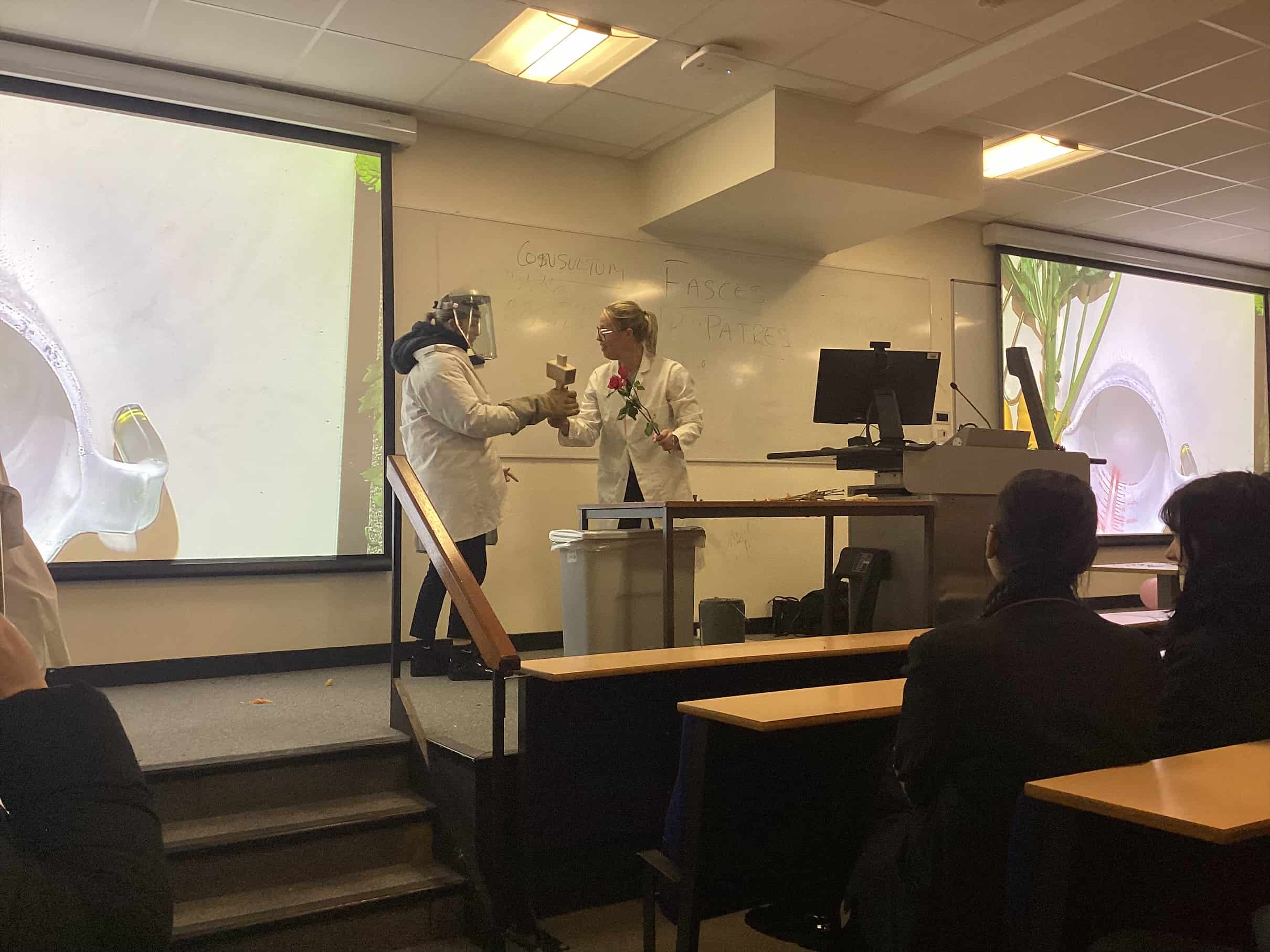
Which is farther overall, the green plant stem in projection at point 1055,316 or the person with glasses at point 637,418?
the green plant stem in projection at point 1055,316

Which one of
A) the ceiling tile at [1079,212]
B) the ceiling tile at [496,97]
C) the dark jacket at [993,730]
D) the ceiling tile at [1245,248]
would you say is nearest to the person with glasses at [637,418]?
the ceiling tile at [496,97]

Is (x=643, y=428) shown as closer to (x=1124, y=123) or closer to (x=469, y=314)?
(x=469, y=314)

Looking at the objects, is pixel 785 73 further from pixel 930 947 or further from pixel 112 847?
pixel 112 847

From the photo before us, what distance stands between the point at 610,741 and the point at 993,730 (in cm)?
129

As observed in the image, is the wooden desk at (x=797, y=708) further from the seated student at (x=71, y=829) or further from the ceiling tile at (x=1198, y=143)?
the ceiling tile at (x=1198, y=143)

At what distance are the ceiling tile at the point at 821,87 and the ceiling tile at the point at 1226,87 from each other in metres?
1.37

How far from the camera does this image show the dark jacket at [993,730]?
1.50 m

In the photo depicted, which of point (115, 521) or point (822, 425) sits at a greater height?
point (822, 425)

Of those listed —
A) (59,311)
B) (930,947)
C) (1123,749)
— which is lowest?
(930,947)

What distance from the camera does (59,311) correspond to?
4.02 meters

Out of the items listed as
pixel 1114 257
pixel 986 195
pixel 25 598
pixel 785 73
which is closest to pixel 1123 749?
pixel 25 598

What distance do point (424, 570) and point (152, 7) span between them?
257 centimetres

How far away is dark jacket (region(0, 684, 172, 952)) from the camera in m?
0.92

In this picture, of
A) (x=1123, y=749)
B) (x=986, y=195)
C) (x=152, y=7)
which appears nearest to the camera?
(x=1123, y=749)
